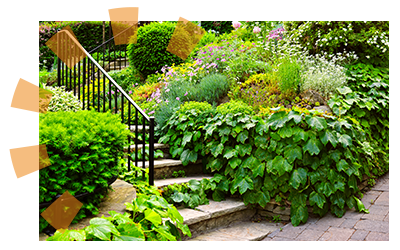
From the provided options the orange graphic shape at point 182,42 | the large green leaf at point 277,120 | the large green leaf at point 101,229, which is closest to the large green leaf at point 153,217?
the large green leaf at point 101,229

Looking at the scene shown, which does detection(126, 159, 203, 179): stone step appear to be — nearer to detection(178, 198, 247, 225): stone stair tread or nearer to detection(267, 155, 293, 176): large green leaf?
detection(178, 198, 247, 225): stone stair tread

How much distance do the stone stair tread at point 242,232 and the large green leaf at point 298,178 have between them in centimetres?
48

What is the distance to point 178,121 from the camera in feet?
14.0

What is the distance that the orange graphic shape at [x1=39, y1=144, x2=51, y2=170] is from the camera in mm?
2289

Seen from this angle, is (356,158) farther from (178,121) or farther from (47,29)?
(47,29)

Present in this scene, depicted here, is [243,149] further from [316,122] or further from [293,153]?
[316,122]

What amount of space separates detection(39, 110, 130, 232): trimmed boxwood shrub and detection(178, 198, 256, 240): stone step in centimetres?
87

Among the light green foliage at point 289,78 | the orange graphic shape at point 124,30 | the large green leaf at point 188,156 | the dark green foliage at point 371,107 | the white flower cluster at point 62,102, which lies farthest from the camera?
the orange graphic shape at point 124,30

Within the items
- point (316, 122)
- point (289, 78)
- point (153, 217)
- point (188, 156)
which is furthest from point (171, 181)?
point (289, 78)

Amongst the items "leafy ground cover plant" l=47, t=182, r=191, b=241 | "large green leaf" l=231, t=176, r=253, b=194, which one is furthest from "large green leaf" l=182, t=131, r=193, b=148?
"leafy ground cover plant" l=47, t=182, r=191, b=241

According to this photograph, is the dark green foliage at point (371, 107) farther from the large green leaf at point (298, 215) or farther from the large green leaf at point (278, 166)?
the large green leaf at point (298, 215)

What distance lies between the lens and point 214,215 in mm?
3240

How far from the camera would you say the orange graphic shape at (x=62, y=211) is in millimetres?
2367

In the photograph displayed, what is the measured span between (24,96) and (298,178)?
265 cm
